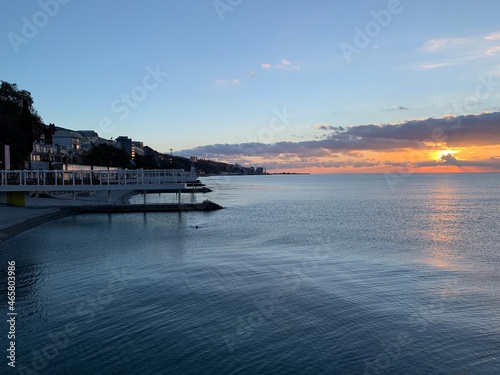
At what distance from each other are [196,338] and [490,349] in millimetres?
9563

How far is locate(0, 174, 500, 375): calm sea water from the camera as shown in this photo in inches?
537

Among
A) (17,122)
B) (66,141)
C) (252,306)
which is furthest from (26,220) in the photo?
(66,141)

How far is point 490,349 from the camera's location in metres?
14.6

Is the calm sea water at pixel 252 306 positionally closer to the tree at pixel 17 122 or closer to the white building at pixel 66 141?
the tree at pixel 17 122

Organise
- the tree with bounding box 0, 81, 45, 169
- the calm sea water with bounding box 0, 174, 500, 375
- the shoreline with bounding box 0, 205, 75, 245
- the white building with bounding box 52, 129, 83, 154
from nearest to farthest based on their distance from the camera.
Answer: the calm sea water with bounding box 0, 174, 500, 375, the shoreline with bounding box 0, 205, 75, 245, the tree with bounding box 0, 81, 45, 169, the white building with bounding box 52, 129, 83, 154

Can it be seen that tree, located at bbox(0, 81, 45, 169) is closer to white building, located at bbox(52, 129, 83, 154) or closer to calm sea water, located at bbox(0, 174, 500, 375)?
calm sea water, located at bbox(0, 174, 500, 375)

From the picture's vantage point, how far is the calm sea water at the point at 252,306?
13.6 m

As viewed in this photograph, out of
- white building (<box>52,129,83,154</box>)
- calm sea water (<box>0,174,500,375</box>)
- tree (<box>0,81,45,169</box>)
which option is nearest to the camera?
calm sea water (<box>0,174,500,375</box>)

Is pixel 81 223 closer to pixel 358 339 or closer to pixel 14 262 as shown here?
pixel 14 262

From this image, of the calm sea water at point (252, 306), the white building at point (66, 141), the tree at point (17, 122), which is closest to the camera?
the calm sea water at point (252, 306)

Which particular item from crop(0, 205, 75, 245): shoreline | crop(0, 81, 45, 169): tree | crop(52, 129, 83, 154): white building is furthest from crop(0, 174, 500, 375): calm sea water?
crop(52, 129, 83, 154): white building

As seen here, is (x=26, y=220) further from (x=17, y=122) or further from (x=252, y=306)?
(x=17, y=122)

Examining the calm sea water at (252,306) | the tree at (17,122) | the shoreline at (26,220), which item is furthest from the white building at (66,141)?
the calm sea water at (252,306)

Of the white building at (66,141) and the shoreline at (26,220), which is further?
the white building at (66,141)
